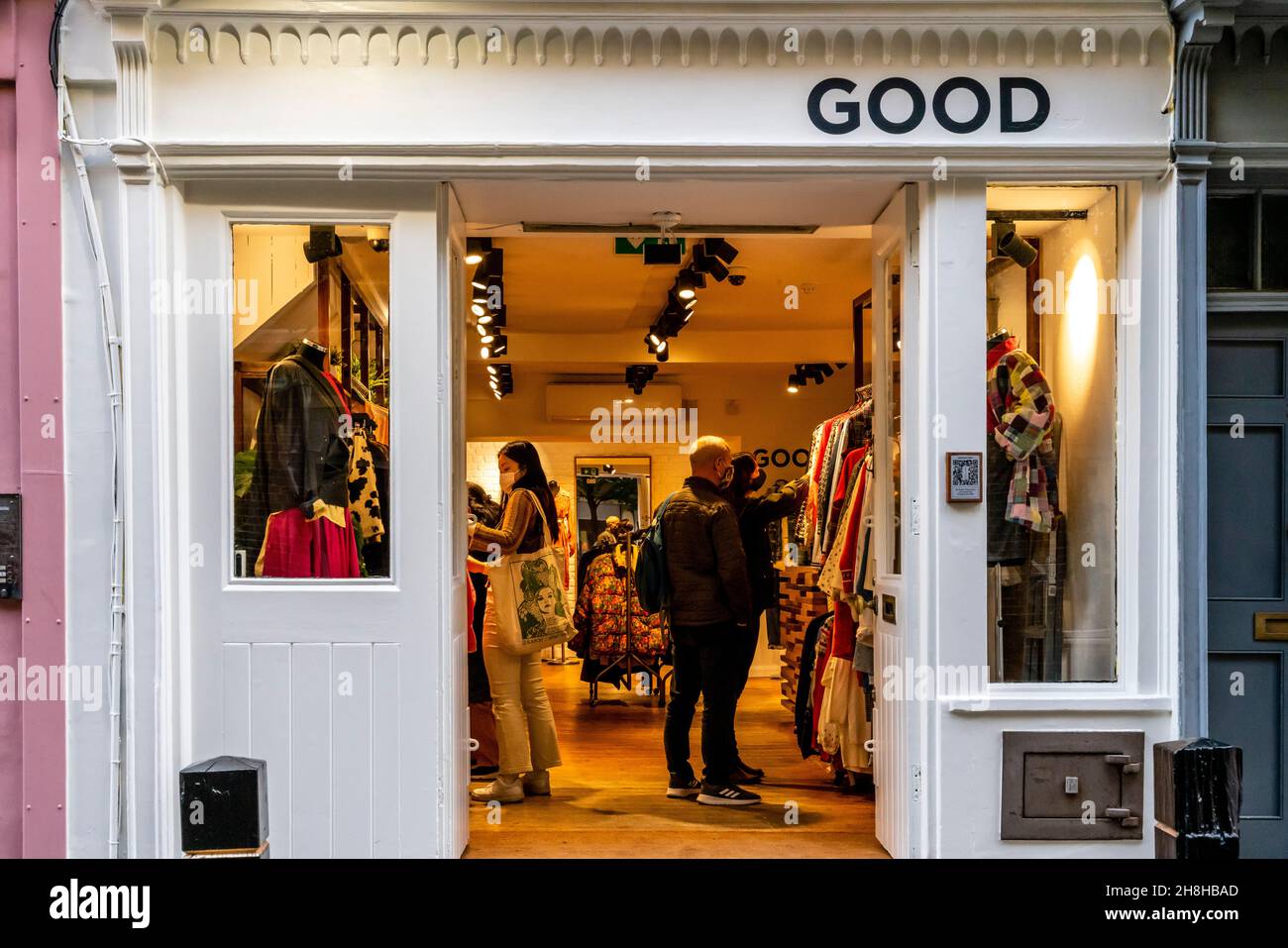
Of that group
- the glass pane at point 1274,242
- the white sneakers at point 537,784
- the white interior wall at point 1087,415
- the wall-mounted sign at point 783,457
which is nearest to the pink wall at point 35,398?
the white sneakers at point 537,784

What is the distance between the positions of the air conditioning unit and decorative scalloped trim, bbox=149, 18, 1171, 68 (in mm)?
8531

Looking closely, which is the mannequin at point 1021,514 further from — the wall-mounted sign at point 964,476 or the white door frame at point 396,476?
the white door frame at point 396,476

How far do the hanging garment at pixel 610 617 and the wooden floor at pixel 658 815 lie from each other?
139 centimetres

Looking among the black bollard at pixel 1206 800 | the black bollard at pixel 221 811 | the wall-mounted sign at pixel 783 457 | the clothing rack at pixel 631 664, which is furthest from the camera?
the wall-mounted sign at pixel 783 457

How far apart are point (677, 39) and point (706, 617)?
8.43ft

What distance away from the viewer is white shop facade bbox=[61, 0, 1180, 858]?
4141 millimetres

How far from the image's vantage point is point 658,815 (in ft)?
17.7

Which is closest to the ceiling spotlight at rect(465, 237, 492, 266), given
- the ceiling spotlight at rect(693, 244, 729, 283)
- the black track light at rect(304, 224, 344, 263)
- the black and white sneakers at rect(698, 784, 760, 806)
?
the ceiling spotlight at rect(693, 244, 729, 283)

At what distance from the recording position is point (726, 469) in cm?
585

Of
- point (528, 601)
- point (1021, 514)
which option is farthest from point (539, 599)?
point (1021, 514)

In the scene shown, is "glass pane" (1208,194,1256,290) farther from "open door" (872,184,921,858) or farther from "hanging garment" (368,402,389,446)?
"hanging garment" (368,402,389,446)

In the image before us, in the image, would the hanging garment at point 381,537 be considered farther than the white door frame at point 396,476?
Yes

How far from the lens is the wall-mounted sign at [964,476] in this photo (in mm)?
4273
